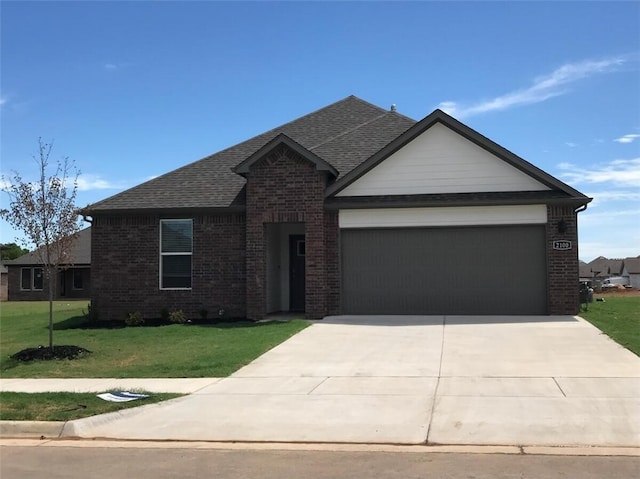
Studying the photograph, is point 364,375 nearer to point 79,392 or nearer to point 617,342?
point 79,392

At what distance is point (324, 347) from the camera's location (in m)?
13.2

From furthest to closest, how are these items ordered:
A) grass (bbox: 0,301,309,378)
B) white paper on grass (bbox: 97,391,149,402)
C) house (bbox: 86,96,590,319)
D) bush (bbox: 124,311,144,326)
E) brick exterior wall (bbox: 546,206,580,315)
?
bush (bbox: 124,311,144,326) < house (bbox: 86,96,590,319) < brick exterior wall (bbox: 546,206,580,315) < grass (bbox: 0,301,309,378) < white paper on grass (bbox: 97,391,149,402)

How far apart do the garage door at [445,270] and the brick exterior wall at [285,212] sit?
0.48 metres

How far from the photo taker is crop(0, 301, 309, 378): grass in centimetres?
1169

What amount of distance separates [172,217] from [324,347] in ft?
24.5

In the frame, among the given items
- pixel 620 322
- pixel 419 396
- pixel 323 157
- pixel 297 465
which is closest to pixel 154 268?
pixel 323 157

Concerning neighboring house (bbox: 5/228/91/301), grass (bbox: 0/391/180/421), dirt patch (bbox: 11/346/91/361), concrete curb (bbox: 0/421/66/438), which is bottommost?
concrete curb (bbox: 0/421/66/438)

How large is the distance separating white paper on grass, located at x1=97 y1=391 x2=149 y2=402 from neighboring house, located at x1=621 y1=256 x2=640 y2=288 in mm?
83699

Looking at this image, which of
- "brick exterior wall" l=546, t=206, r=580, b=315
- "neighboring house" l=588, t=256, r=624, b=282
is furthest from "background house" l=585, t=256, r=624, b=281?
"brick exterior wall" l=546, t=206, r=580, b=315

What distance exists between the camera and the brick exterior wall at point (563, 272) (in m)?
16.2

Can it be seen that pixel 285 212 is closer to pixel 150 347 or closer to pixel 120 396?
pixel 150 347

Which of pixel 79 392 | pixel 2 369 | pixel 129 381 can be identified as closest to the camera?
pixel 79 392

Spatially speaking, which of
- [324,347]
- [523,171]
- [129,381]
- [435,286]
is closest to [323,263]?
[435,286]

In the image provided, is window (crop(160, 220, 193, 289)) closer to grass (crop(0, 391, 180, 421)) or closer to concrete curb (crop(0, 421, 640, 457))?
grass (crop(0, 391, 180, 421))
